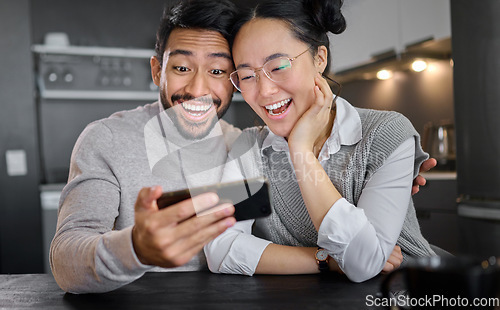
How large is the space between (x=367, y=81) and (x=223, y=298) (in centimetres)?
50

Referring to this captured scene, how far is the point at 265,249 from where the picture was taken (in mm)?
721

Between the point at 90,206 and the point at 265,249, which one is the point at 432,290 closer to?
the point at 265,249

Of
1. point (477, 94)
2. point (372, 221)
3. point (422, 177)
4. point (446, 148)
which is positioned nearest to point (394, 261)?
→ point (372, 221)

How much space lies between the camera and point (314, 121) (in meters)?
0.73

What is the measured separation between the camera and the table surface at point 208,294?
53 cm

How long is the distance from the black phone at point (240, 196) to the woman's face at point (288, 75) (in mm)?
238

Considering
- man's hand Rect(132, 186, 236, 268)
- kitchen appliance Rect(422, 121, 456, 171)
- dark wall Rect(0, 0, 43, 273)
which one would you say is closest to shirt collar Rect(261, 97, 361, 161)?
man's hand Rect(132, 186, 236, 268)

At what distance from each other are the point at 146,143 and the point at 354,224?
1.45ft

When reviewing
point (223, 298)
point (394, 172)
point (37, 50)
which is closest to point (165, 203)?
point (223, 298)

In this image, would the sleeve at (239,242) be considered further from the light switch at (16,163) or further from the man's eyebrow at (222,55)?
the light switch at (16,163)

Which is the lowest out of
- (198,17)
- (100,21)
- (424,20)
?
(198,17)

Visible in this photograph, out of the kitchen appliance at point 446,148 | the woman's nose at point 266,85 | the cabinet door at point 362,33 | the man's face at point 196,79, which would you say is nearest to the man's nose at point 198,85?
the man's face at point 196,79

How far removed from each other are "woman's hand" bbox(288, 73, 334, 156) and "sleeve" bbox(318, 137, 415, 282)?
0.11 metres

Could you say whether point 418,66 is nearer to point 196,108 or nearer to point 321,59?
point 321,59
